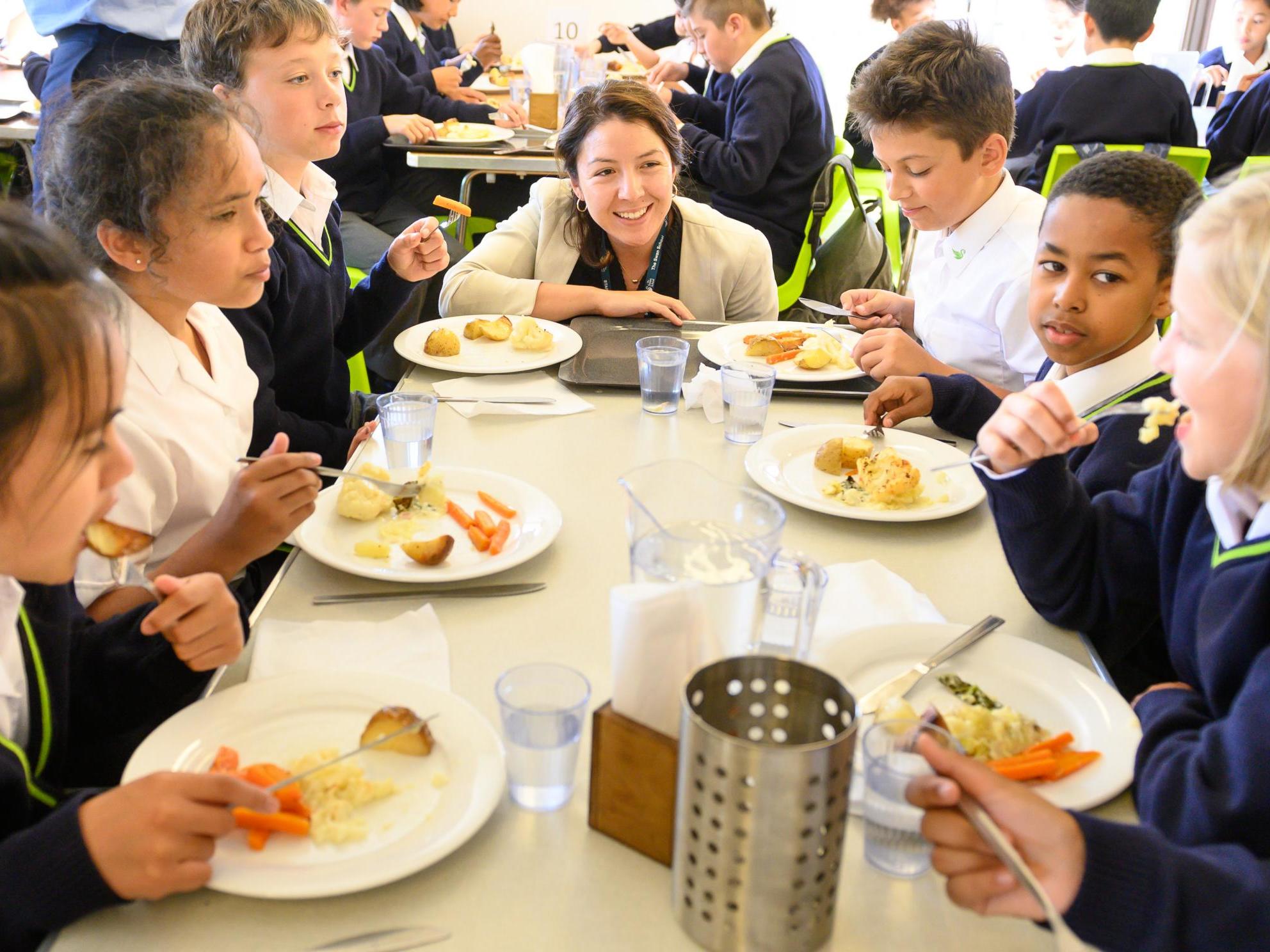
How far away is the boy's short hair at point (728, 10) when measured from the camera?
3.97m

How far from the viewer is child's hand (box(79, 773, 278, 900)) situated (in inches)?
28.5

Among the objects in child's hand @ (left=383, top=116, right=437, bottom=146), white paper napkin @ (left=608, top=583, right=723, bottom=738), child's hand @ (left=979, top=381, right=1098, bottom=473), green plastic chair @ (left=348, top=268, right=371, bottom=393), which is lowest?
green plastic chair @ (left=348, top=268, right=371, bottom=393)

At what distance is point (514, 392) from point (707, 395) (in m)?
0.37

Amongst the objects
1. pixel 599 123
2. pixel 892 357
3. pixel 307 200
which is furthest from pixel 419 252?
pixel 892 357

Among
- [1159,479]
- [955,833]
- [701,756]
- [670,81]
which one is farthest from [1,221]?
[670,81]

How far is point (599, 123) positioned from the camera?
2.39 meters

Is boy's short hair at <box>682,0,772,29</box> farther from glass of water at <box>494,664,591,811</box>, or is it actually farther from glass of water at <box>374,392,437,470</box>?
glass of water at <box>494,664,591,811</box>

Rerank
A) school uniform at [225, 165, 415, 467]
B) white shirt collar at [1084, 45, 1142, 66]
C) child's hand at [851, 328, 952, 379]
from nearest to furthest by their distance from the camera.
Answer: child's hand at [851, 328, 952, 379] → school uniform at [225, 165, 415, 467] → white shirt collar at [1084, 45, 1142, 66]

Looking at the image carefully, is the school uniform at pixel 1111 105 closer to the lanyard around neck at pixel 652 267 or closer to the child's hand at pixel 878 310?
the child's hand at pixel 878 310

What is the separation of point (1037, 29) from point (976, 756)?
7.35 m

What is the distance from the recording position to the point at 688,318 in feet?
7.47

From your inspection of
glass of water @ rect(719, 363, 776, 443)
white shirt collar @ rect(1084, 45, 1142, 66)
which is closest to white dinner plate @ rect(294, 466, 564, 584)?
glass of water @ rect(719, 363, 776, 443)

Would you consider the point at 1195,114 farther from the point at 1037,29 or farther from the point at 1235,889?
the point at 1235,889

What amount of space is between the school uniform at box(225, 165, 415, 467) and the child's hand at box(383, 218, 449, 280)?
0.11 ft
